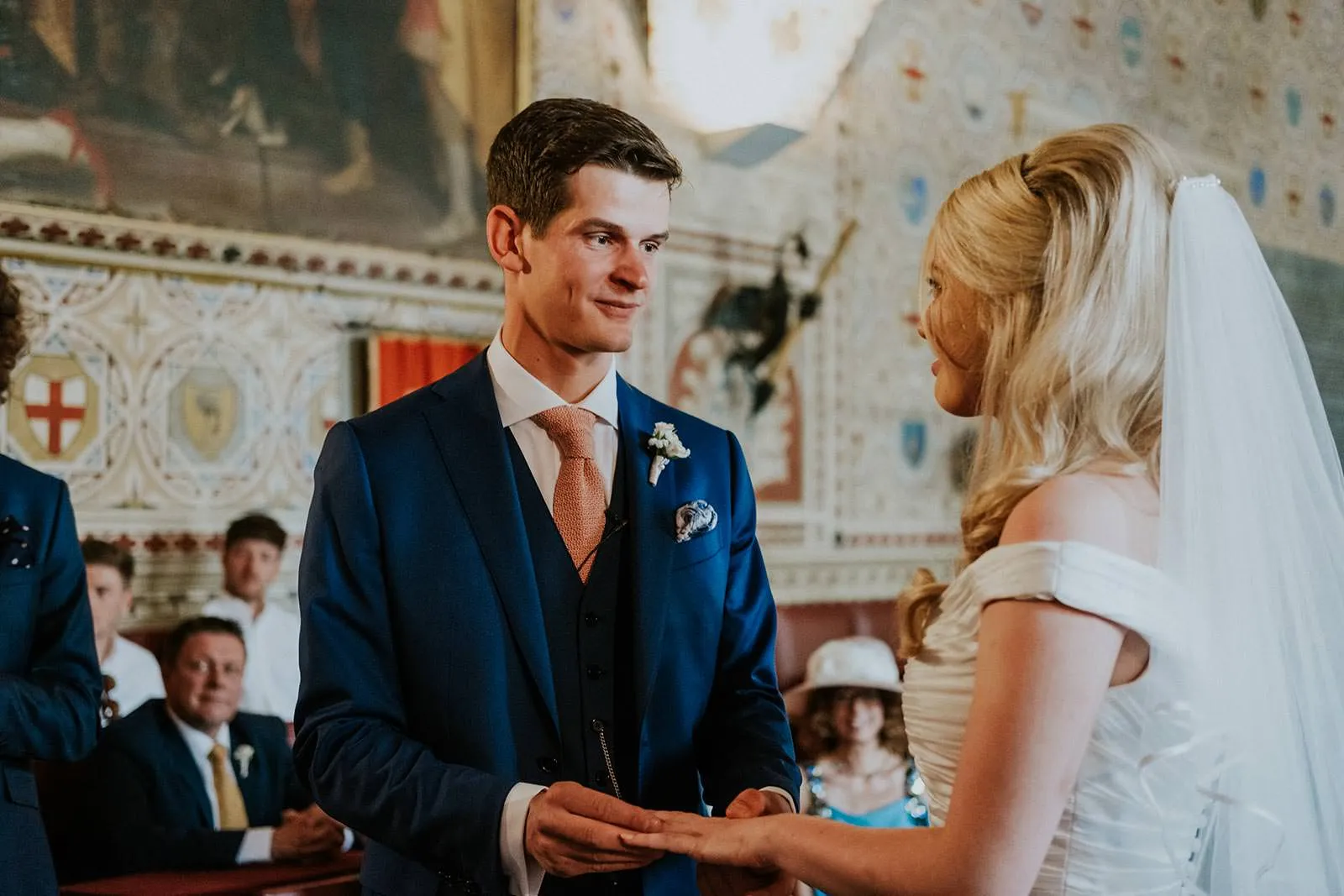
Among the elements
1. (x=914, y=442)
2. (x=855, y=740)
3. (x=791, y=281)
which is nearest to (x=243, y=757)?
(x=855, y=740)

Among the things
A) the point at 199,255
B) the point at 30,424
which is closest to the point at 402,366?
the point at 199,255

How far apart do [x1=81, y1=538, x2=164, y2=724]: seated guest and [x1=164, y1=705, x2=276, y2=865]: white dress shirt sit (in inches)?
4.5

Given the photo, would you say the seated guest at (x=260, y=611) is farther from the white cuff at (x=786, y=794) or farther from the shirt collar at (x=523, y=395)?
the white cuff at (x=786, y=794)

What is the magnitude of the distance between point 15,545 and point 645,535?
1344 mm

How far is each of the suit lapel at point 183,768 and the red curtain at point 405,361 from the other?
49.7 inches

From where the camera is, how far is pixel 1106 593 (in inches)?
66.7

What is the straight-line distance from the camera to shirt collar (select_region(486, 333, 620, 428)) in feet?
7.86

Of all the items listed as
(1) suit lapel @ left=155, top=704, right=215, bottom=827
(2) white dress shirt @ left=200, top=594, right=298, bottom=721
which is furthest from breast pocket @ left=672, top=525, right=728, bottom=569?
(2) white dress shirt @ left=200, top=594, right=298, bottom=721

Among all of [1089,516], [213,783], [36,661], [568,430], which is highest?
[568,430]

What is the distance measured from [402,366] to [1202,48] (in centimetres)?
575

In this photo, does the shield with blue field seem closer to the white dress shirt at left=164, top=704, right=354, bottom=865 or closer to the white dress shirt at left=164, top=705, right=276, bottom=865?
the white dress shirt at left=164, top=704, right=354, bottom=865

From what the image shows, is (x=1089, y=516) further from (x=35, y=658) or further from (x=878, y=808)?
(x=878, y=808)

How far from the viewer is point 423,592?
223 centimetres

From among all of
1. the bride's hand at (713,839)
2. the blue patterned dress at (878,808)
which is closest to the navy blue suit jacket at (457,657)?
the bride's hand at (713,839)
